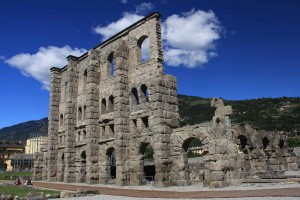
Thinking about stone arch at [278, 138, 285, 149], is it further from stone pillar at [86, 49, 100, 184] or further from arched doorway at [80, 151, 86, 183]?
arched doorway at [80, 151, 86, 183]

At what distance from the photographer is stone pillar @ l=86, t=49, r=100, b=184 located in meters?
27.1

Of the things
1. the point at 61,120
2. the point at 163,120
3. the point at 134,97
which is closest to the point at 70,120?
the point at 61,120

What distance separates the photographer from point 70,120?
32062 millimetres

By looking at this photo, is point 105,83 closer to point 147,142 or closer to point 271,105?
point 147,142

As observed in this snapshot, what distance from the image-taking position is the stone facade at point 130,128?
61.4 feet

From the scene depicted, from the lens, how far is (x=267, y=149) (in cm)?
2870

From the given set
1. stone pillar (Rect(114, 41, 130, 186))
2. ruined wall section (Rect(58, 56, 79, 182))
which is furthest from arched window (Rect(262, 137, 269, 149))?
ruined wall section (Rect(58, 56, 79, 182))

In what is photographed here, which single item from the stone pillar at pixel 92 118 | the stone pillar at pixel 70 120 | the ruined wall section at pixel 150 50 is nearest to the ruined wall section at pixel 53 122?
the stone pillar at pixel 70 120

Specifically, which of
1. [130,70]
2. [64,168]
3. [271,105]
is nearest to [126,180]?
[130,70]

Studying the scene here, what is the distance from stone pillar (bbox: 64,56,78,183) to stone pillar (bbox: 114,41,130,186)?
8430 millimetres

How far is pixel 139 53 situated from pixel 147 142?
7786 millimetres

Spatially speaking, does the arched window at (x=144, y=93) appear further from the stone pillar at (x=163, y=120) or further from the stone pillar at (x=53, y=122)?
the stone pillar at (x=53, y=122)

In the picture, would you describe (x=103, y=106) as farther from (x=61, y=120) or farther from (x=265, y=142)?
(x=265, y=142)

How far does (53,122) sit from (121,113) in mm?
14152
